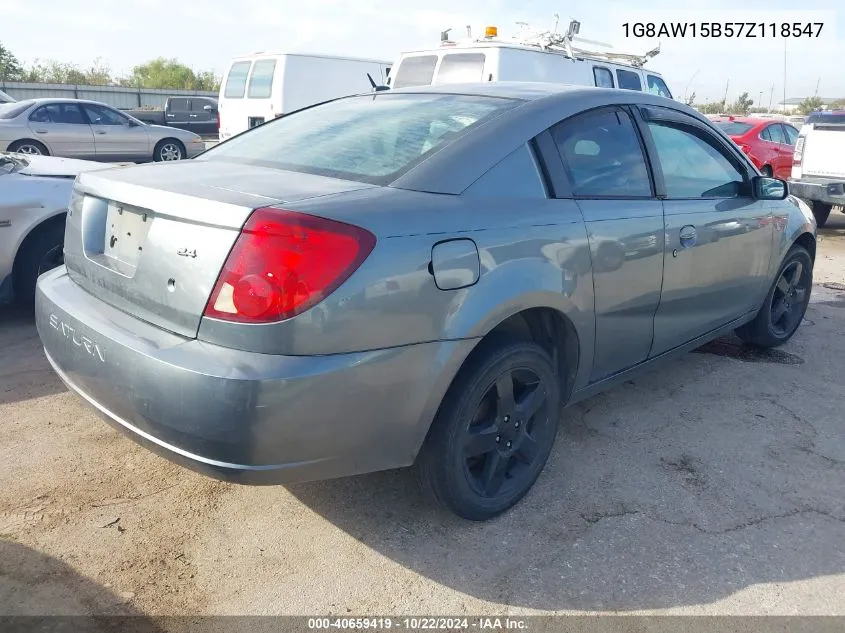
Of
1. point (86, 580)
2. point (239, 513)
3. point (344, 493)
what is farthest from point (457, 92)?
point (86, 580)

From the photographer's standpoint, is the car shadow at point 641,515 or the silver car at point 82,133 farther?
the silver car at point 82,133

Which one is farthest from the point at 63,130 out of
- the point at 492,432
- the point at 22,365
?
the point at 492,432

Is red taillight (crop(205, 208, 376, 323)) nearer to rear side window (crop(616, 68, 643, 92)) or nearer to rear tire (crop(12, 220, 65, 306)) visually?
rear tire (crop(12, 220, 65, 306))

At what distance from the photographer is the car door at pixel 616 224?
9.62 feet

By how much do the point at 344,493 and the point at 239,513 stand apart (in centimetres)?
41

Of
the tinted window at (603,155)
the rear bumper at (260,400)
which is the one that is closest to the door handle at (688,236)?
the tinted window at (603,155)

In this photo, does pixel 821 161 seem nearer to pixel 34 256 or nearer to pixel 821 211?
pixel 821 211

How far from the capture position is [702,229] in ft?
11.5

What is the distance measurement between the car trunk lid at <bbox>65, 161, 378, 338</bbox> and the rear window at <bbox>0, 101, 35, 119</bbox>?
11727mm

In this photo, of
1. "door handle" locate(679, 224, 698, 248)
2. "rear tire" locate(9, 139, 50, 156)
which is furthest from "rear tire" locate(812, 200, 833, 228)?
"rear tire" locate(9, 139, 50, 156)

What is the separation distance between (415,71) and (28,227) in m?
6.56

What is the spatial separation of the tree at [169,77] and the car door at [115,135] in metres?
34.0

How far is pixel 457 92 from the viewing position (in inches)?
127

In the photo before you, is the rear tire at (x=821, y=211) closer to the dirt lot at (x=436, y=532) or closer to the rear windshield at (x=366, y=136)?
the dirt lot at (x=436, y=532)
